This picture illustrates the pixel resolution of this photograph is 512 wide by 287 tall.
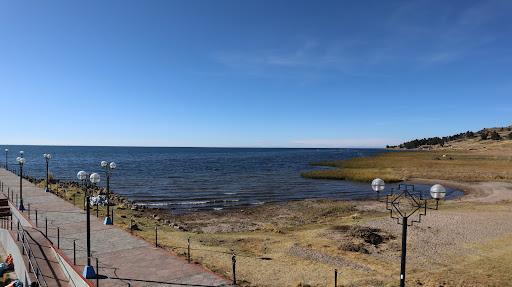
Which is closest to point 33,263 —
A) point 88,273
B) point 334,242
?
point 88,273

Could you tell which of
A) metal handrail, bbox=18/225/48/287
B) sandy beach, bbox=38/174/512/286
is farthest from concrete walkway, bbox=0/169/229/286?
sandy beach, bbox=38/174/512/286

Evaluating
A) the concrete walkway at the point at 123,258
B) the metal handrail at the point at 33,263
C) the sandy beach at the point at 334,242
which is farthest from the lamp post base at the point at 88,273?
the sandy beach at the point at 334,242

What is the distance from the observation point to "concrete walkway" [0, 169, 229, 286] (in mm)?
12469

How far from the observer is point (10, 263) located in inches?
678

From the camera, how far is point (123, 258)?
48.4 ft

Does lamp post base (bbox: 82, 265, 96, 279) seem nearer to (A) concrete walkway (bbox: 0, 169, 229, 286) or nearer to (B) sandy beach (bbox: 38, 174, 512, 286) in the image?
(A) concrete walkway (bbox: 0, 169, 229, 286)

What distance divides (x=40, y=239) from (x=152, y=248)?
5.37m

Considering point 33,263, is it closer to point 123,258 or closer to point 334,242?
point 123,258

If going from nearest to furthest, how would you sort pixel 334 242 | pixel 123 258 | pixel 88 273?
pixel 88 273
pixel 123 258
pixel 334 242

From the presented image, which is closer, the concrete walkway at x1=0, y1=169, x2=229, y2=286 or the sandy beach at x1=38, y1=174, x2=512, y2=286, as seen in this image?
the concrete walkway at x1=0, y1=169, x2=229, y2=286

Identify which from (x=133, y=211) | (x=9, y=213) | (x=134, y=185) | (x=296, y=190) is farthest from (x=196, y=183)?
(x=9, y=213)

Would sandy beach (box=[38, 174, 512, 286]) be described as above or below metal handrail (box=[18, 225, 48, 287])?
below

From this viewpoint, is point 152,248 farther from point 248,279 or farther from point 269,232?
point 269,232

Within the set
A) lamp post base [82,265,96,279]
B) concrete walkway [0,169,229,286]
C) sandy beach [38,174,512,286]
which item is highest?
lamp post base [82,265,96,279]
